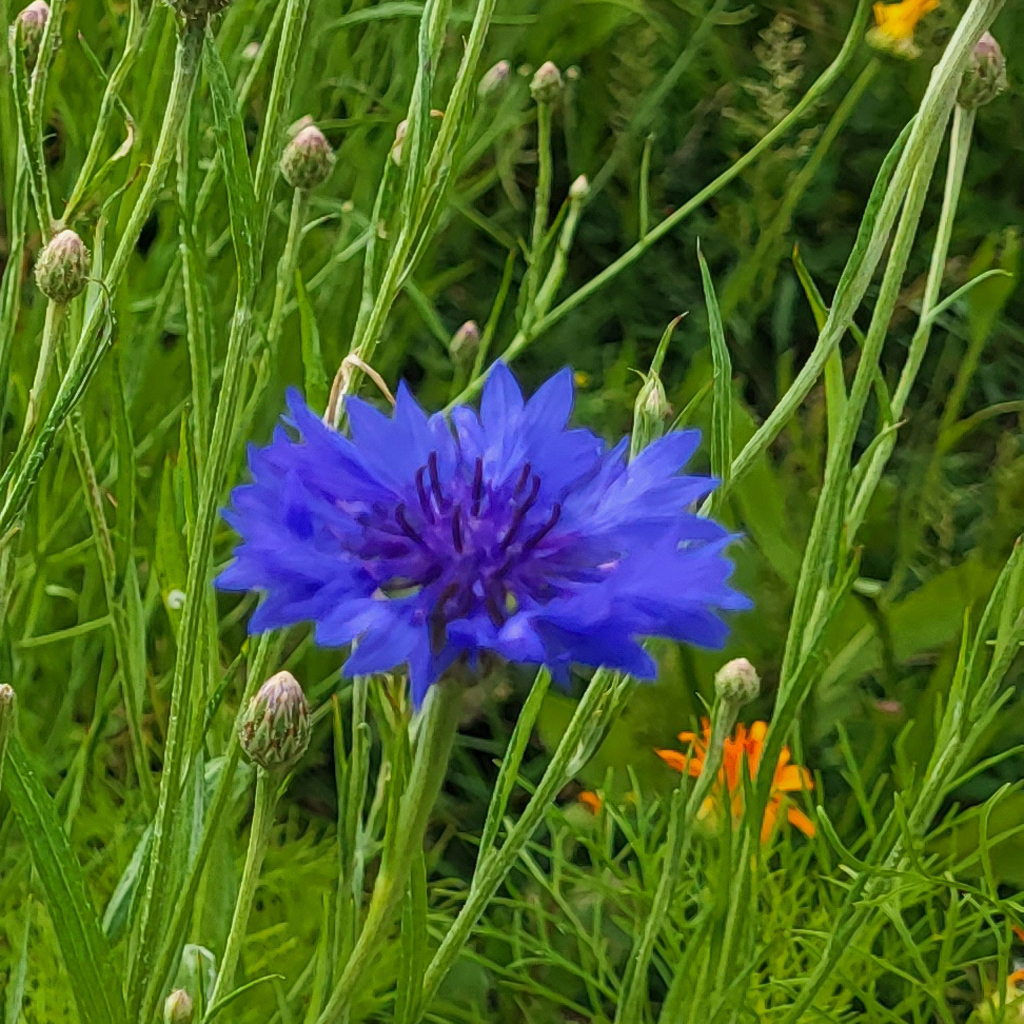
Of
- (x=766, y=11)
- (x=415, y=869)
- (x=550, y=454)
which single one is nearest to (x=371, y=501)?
(x=550, y=454)

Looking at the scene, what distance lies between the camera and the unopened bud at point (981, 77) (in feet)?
1.69

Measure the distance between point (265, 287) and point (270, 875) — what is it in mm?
359

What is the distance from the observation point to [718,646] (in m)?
0.28

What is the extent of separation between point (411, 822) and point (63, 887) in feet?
0.36

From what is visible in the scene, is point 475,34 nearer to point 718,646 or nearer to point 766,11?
point 718,646

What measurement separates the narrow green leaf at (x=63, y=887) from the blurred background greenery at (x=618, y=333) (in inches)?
4.9

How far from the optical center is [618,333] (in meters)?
1.20

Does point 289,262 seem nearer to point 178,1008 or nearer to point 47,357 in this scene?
point 47,357

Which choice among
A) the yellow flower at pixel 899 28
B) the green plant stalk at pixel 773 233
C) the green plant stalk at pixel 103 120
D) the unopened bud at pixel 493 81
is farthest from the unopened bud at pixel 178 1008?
the yellow flower at pixel 899 28

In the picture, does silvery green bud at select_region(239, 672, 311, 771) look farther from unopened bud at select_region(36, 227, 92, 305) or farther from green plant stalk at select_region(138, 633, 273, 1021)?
unopened bud at select_region(36, 227, 92, 305)

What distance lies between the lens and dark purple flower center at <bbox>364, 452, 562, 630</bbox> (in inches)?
12.3

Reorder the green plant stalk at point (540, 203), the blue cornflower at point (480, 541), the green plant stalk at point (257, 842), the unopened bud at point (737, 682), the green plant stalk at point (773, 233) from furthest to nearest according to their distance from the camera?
the green plant stalk at point (773, 233) < the green plant stalk at point (540, 203) < the unopened bud at point (737, 682) < the green plant stalk at point (257, 842) < the blue cornflower at point (480, 541)

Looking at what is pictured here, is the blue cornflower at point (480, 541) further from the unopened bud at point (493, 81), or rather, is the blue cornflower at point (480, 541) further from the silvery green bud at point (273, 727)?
the unopened bud at point (493, 81)

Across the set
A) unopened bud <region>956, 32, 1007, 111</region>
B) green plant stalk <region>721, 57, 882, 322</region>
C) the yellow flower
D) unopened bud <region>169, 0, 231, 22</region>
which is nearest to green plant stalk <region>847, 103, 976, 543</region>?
unopened bud <region>956, 32, 1007, 111</region>
